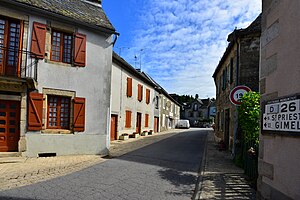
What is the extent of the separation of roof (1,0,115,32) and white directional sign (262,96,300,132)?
9528 millimetres

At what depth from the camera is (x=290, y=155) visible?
288 centimetres

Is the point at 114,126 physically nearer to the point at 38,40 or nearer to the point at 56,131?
the point at 56,131

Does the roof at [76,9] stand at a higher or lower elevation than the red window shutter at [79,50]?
higher

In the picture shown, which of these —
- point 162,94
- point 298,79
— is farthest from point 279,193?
point 162,94

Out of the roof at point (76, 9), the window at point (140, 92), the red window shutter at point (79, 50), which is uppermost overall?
the roof at point (76, 9)

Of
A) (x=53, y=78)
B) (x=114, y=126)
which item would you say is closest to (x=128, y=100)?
(x=114, y=126)

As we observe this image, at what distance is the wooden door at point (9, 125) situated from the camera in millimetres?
Answer: 9547

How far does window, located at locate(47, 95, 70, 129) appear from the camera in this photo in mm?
10500

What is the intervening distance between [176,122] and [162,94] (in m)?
16.1

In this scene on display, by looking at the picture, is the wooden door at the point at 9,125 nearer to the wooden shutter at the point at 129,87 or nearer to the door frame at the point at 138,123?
the wooden shutter at the point at 129,87

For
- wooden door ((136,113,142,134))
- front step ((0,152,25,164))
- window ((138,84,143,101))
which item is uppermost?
window ((138,84,143,101))

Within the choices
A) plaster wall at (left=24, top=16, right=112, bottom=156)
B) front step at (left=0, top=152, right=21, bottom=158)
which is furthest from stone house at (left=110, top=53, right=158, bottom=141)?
front step at (left=0, top=152, right=21, bottom=158)

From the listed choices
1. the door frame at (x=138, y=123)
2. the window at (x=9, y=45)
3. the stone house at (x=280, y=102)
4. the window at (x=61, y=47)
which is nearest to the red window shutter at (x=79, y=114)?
the window at (x=61, y=47)

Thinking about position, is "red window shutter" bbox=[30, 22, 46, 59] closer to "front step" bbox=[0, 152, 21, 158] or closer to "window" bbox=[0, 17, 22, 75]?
"window" bbox=[0, 17, 22, 75]
